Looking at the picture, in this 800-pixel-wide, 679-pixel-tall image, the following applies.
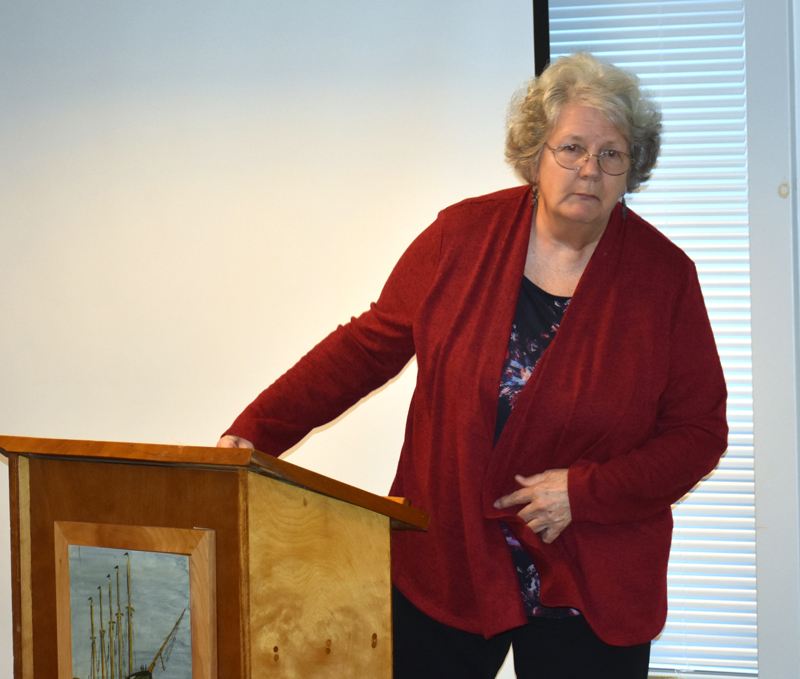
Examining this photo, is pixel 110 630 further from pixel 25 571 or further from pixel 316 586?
pixel 316 586

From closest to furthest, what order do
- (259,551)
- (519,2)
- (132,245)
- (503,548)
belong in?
(259,551)
(503,548)
(519,2)
(132,245)

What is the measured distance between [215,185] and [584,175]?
47.5 inches

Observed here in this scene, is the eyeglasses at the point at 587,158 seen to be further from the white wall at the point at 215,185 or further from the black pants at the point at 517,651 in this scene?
the black pants at the point at 517,651

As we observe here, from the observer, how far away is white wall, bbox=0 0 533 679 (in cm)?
208

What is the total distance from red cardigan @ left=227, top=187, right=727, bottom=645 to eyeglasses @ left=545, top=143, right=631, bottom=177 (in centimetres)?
14

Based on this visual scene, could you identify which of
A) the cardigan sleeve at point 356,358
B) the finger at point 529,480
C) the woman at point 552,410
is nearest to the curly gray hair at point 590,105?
the woman at point 552,410

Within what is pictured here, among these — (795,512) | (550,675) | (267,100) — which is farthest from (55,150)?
(795,512)

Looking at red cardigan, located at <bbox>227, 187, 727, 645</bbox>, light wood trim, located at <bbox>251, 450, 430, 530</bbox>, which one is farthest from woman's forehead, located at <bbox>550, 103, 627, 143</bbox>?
light wood trim, located at <bbox>251, 450, 430, 530</bbox>

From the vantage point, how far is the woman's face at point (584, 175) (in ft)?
4.49

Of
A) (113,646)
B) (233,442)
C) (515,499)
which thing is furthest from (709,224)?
(113,646)

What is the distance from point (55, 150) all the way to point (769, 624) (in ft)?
8.17

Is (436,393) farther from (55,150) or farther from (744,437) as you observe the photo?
(55,150)

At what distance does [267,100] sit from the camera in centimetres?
214

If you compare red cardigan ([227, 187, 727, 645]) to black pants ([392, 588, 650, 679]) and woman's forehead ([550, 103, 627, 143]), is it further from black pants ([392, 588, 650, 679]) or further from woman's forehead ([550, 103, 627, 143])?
woman's forehead ([550, 103, 627, 143])
